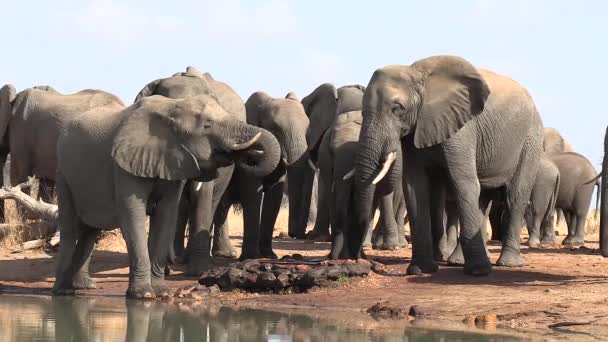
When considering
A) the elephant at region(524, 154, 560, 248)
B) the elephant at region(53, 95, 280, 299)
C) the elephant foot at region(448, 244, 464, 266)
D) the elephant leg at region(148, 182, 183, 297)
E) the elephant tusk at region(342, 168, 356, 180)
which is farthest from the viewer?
the elephant at region(524, 154, 560, 248)

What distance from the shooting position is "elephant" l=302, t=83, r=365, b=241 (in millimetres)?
21297

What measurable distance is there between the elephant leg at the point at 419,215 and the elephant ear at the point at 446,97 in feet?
1.69

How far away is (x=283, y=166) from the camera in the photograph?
18.4 m

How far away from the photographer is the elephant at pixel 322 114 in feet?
69.9

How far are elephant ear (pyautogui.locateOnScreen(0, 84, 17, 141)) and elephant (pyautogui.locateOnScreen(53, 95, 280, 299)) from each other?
28.2ft

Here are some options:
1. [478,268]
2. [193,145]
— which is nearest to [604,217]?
[478,268]

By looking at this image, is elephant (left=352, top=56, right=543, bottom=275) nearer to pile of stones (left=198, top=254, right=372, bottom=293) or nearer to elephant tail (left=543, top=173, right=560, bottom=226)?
pile of stones (left=198, top=254, right=372, bottom=293)

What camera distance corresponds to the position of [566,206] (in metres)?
25.4

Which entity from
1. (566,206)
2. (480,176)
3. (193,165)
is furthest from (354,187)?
(566,206)

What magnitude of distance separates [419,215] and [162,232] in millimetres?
2867

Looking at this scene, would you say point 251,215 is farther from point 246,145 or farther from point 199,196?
point 246,145

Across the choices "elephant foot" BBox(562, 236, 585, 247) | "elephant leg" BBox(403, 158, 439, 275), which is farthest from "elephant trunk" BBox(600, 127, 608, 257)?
"elephant foot" BBox(562, 236, 585, 247)

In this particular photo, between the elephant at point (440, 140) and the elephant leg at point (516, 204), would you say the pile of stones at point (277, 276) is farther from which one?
the elephant leg at point (516, 204)

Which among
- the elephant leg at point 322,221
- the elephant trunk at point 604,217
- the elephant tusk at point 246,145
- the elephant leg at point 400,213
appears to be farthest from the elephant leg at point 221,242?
the elephant trunk at point 604,217
